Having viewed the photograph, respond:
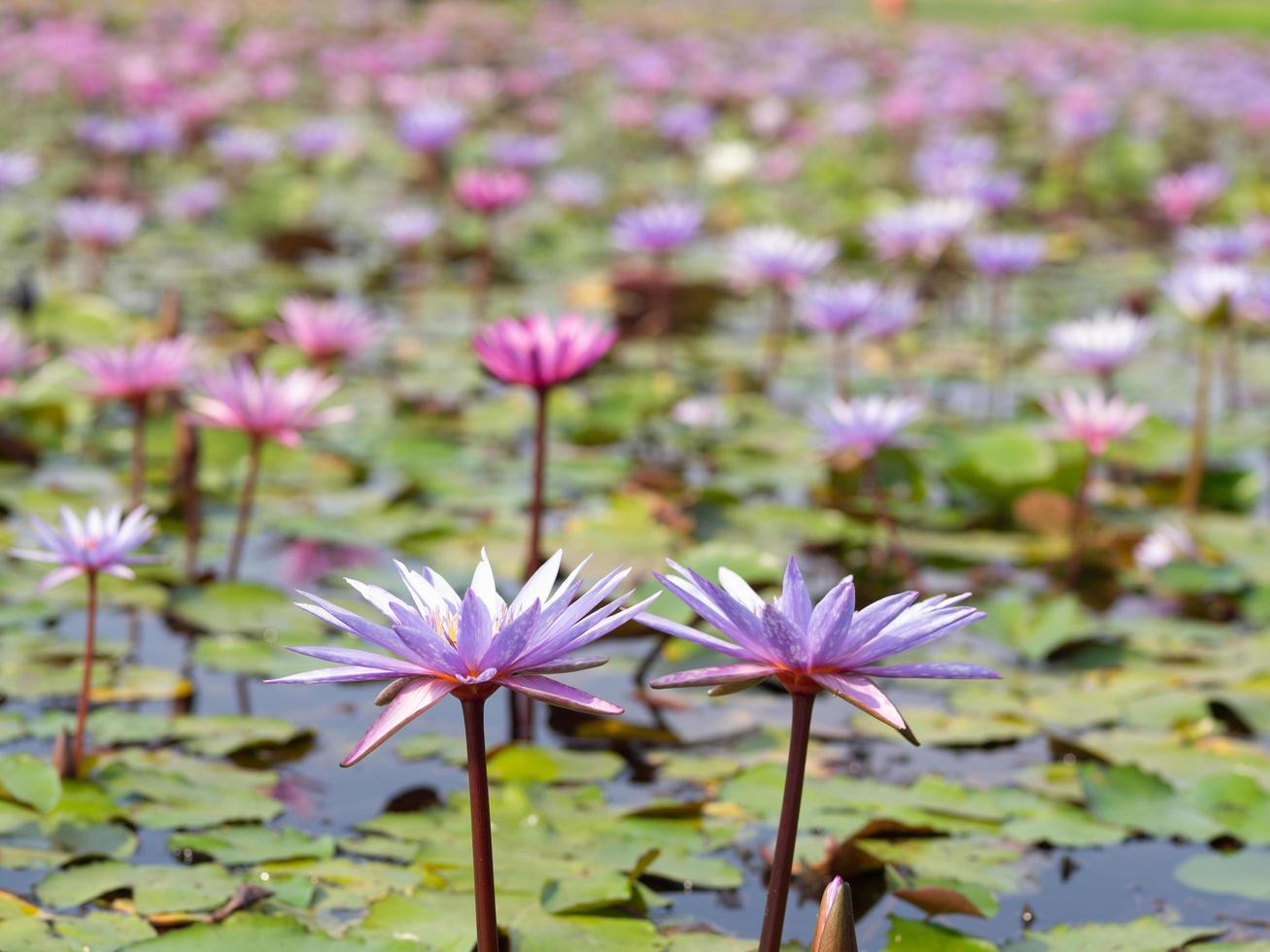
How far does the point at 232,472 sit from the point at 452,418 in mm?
856

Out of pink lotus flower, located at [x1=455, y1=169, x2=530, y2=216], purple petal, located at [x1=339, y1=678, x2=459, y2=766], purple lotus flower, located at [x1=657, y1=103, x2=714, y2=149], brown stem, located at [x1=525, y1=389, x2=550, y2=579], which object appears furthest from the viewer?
purple lotus flower, located at [x1=657, y1=103, x2=714, y2=149]

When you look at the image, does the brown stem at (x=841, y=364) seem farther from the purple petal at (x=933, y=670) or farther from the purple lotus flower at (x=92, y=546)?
the purple petal at (x=933, y=670)

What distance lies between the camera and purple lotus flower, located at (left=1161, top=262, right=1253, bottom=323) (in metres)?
3.90

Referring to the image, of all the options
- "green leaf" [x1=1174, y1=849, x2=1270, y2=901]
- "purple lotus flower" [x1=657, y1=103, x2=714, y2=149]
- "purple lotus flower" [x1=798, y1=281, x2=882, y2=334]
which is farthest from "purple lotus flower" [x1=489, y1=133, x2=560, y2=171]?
"green leaf" [x1=1174, y1=849, x2=1270, y2=901]

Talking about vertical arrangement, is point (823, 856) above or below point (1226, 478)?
below

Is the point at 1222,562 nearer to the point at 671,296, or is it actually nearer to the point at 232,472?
the point at 232,472

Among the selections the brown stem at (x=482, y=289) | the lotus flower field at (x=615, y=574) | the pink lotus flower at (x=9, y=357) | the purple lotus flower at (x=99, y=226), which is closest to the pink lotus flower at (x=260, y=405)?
the lotus flower field at (x=615, y=574)

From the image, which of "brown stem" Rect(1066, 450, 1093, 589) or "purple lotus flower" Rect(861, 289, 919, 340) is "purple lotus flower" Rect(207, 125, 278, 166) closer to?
"purple lotus flower" Rect(861, 289, 919, 340)

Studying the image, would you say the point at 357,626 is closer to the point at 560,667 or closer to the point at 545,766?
the point at 560,667

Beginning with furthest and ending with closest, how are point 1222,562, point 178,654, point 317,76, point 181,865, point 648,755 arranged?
point 317,76 → point 1222,562 → point 178,654 → point 648,755 → point 181,865

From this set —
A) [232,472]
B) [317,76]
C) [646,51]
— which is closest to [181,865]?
[232,472]

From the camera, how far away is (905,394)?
17.5 feet

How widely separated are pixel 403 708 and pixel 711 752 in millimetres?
1334

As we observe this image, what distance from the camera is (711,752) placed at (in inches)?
106
